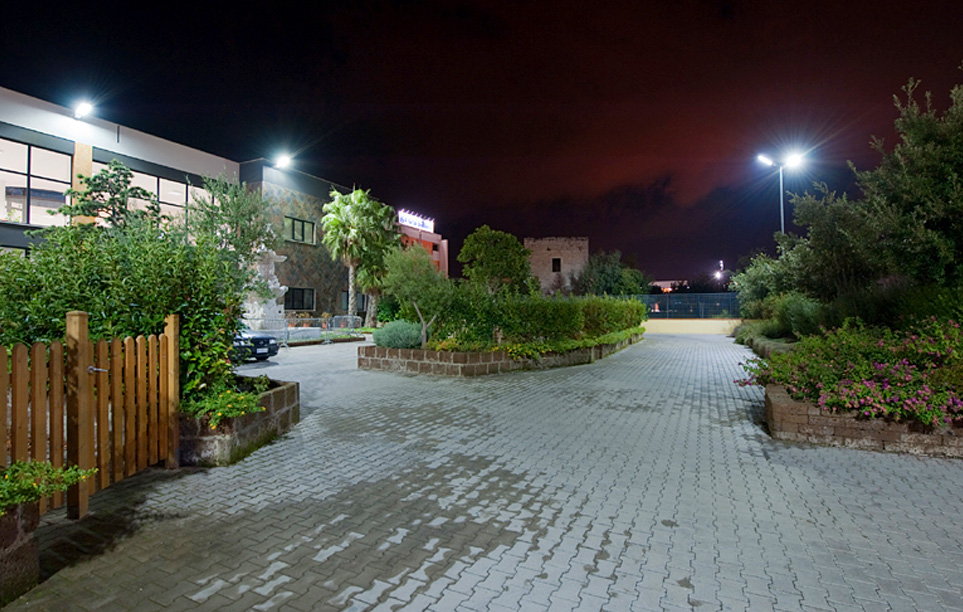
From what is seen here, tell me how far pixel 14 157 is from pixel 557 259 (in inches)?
2031

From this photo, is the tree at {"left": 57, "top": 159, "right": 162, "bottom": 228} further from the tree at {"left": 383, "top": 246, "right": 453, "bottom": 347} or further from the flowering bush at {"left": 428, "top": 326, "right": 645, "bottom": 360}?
the flowering bush at {"left": 428, "top": 326, "right": 645, "bottom": 360}

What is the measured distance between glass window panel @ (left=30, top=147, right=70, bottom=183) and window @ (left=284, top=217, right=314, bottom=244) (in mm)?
11795

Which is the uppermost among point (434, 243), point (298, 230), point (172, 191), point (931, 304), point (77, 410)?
point (434, 243)

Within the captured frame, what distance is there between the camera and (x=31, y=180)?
70.3 feet

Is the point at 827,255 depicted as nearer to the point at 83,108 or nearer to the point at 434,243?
the point at 83,108

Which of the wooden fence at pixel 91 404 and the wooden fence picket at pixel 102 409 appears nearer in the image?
the wooden fence at pixel 91 404

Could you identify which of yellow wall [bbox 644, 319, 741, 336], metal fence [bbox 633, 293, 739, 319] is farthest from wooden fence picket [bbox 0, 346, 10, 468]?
metal fence [bbox 633, 293, 739, 319]

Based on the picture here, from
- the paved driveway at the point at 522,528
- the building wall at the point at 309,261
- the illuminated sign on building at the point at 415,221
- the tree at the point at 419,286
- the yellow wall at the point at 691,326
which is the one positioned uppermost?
the illuminated sign on building at the point at 415,221

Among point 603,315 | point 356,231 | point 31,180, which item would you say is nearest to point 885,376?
point 603,315

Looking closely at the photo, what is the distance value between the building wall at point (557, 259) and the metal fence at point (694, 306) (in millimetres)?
23002

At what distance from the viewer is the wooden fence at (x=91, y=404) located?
3.13 meters

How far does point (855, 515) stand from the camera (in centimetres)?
381

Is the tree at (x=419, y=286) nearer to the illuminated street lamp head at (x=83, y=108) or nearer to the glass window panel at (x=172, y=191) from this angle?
the illuminated street lamp head at (x=83, y=108)

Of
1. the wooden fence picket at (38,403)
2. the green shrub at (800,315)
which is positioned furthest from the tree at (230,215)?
the green shrub at (800,315)
